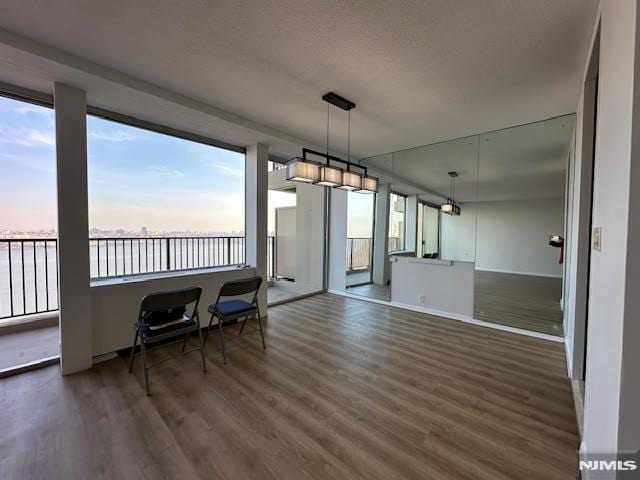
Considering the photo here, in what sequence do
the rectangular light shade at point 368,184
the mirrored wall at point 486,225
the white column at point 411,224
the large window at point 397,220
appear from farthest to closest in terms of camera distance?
1. the large window at point 397,220
2. the white column at point 411,224
3. the mirrored wall at point 486,225
4. the rectangular light shade at point 368,184

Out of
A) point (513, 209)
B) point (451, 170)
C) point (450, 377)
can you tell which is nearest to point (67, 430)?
point (450, 377)

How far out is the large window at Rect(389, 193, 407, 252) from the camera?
16.0ft

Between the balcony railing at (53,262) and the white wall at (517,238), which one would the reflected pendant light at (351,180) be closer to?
the white wall at (517,238)

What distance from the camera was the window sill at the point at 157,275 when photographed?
2925mm

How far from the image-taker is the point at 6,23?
187 centimetres

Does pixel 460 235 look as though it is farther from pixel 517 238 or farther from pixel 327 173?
pixel 327 173

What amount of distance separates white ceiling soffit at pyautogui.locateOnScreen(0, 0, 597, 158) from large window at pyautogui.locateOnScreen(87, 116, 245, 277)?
0.52 metres

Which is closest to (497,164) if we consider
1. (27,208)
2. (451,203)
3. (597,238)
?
(451,203)

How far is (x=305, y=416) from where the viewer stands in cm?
197

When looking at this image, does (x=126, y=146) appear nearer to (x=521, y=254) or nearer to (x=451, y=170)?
(x=451, y=170)

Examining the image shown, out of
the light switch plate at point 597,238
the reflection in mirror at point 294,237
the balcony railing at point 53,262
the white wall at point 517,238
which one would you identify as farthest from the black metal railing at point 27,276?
the white wall at point 517,238

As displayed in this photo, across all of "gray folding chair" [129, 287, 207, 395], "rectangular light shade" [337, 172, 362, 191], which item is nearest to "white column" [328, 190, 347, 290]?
"rectangular light shade" [337, 172, 362, 191]

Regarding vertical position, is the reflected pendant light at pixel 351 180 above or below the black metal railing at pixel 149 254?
above

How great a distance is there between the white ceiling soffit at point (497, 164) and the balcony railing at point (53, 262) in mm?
3941
